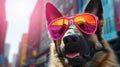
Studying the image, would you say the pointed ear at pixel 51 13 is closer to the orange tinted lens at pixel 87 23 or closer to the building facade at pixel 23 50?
the orange tinted lens at pixel 87 23

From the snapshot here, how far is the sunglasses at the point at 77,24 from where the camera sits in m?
1.37

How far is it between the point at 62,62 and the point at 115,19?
377 centimetres

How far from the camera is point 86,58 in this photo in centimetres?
134

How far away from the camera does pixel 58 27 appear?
1.42 metres

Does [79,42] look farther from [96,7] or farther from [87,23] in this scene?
[96,7]

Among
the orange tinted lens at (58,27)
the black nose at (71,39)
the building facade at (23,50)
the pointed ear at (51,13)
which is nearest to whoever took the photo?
the black nose at (71,39)

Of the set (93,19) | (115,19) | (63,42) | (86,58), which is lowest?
(86,58)

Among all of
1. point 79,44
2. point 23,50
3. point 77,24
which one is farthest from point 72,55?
point 23,50

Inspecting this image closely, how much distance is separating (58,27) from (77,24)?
0.11 meters

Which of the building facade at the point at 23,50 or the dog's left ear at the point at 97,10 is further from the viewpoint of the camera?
the building facade at the point at 23,50

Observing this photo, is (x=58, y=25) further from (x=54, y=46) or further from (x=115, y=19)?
(x=115, y=19)

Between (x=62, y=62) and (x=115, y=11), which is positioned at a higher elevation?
(x=115, y=11)

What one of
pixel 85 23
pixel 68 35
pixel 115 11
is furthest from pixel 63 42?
pixel 115 11

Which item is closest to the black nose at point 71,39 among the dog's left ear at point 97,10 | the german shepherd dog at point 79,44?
the german shepherd dog at point 79,44
